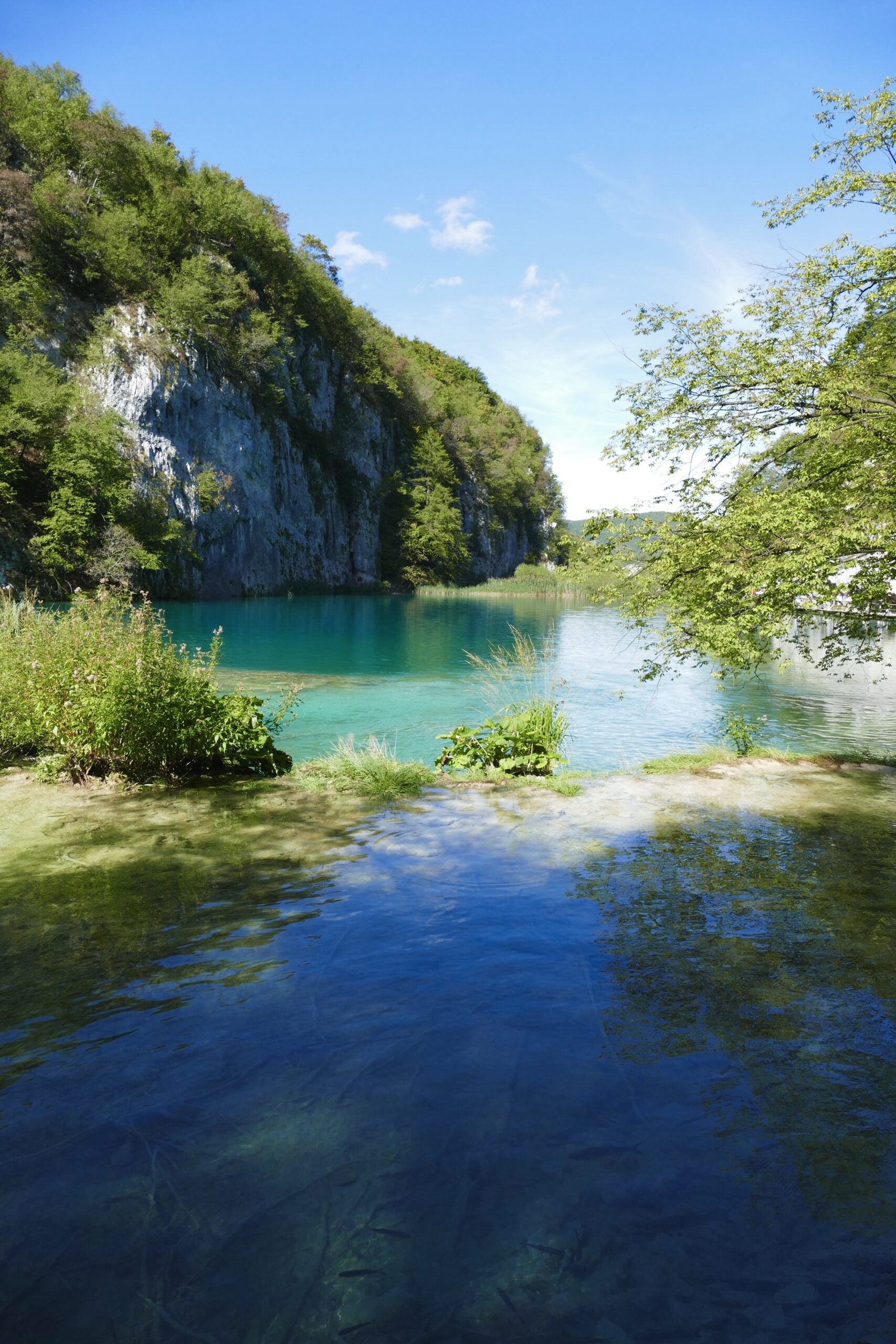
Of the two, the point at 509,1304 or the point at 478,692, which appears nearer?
the point at 509,1304

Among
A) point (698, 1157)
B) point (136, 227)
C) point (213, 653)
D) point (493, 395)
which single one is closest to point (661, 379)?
point (213, 653)

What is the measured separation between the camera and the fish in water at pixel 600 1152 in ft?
9.31

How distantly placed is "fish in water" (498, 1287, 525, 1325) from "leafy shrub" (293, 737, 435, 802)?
247 inches

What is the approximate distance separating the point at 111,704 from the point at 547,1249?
6.97m

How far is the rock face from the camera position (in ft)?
166

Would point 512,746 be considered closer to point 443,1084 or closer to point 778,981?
point 778,981

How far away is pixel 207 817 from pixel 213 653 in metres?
2.54

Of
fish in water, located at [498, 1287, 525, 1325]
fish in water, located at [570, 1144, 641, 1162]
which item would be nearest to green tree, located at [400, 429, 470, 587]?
fish in water, located at [570, 1144, 641, 1162]

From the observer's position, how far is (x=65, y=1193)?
2623 millimetres

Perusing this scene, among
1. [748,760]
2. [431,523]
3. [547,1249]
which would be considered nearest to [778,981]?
[547,1249]

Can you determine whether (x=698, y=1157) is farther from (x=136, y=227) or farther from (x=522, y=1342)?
(x=136, y=227)

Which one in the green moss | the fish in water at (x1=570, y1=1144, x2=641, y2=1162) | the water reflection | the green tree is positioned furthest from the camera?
the green tree

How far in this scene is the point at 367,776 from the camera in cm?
900

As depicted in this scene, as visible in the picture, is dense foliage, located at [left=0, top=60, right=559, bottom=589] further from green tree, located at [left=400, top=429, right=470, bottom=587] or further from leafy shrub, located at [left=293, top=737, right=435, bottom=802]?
leafy shrub, located at [left=293, top=737, right=435, bottom=802]
